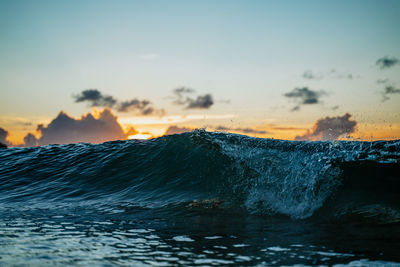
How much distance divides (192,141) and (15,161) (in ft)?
30.6

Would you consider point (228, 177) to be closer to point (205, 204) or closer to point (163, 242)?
point (205, 204)

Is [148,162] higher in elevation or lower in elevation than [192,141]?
lower

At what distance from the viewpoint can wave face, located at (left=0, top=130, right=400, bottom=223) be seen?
823 centimetres

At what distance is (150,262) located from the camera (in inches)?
156

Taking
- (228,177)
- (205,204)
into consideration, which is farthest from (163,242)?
(228,177)

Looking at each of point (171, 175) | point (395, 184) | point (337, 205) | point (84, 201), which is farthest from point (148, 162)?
point (395, 184)

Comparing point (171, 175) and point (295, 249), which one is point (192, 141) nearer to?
point (171, 175)

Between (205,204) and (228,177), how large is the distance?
80.1 inches

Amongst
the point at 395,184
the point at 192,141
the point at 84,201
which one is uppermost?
the point at 192,141

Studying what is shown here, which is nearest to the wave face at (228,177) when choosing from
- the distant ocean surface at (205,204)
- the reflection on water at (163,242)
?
the distant ocean surface at (205,204)

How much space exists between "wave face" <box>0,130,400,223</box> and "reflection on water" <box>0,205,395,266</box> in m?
1.55

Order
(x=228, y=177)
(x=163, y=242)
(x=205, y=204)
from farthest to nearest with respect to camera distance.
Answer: (x=228, y=177)
(x=205, y=204)
(x=163, y=242)

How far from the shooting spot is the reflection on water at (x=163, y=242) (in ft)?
13.4

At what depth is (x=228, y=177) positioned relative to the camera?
417 inches
